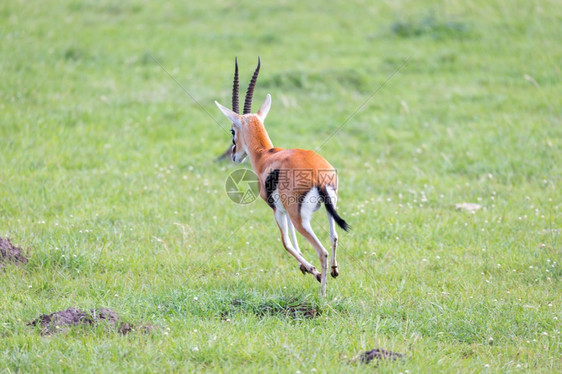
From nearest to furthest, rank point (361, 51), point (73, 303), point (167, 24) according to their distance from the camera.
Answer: point (73, 303)
point (361, 51)
point (167, 24)

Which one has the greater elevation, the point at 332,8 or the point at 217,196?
the point at 332,8

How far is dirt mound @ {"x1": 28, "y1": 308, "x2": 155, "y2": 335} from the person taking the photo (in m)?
5.00

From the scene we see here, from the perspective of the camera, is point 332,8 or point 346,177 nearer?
point 346,177

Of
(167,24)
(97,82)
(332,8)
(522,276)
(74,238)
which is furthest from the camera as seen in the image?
(332,8)

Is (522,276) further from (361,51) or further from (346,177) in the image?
(361,51)

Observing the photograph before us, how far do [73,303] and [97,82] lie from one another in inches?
283

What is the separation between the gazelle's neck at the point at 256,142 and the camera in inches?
243

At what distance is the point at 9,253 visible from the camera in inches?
242

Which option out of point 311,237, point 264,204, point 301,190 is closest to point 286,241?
point 311,237

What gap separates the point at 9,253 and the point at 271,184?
2.69m

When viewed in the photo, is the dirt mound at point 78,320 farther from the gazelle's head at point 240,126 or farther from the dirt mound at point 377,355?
the gazelle's head at point 240,126

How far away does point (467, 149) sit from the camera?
9.74m

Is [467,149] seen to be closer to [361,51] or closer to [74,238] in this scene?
A: [361,51]

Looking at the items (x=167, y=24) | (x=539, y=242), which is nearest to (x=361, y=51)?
(x=167, y=24)
